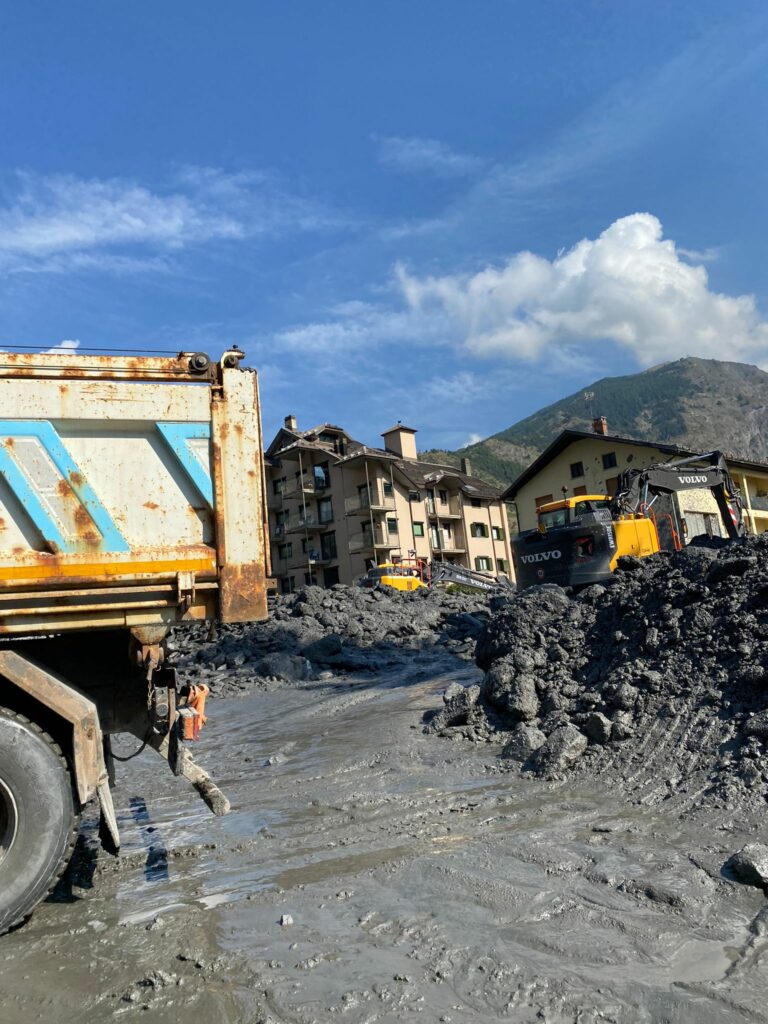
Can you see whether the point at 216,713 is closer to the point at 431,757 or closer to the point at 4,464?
the point at 431,757

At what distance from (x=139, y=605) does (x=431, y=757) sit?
4074mm

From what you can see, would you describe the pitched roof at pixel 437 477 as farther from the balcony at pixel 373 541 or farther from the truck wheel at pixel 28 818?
the truck wheel at pixel 28 818

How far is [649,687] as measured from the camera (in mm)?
7059

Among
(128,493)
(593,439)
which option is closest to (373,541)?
(593,439)

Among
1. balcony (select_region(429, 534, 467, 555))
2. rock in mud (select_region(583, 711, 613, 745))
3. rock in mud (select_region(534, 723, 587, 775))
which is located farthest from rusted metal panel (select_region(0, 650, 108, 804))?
balcony (select_region(429, 534, 467, 555))

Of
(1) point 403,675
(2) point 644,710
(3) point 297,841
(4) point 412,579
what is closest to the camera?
(3) point 297,841

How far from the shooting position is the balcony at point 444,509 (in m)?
47.5

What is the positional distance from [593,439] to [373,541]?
13635 mm

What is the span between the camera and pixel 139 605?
4195 mm

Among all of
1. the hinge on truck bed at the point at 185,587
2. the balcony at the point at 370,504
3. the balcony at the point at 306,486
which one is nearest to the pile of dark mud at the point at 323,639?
the hinge on truck bed at the point at 185,587

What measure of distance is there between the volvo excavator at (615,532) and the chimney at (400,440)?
108ft

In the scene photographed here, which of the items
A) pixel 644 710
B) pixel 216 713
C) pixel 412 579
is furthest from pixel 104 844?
pixel 412 579

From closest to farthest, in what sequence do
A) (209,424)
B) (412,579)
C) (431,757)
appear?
(209,424) → (431,757) → (412,579)

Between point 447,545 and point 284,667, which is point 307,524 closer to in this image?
point 447,545
